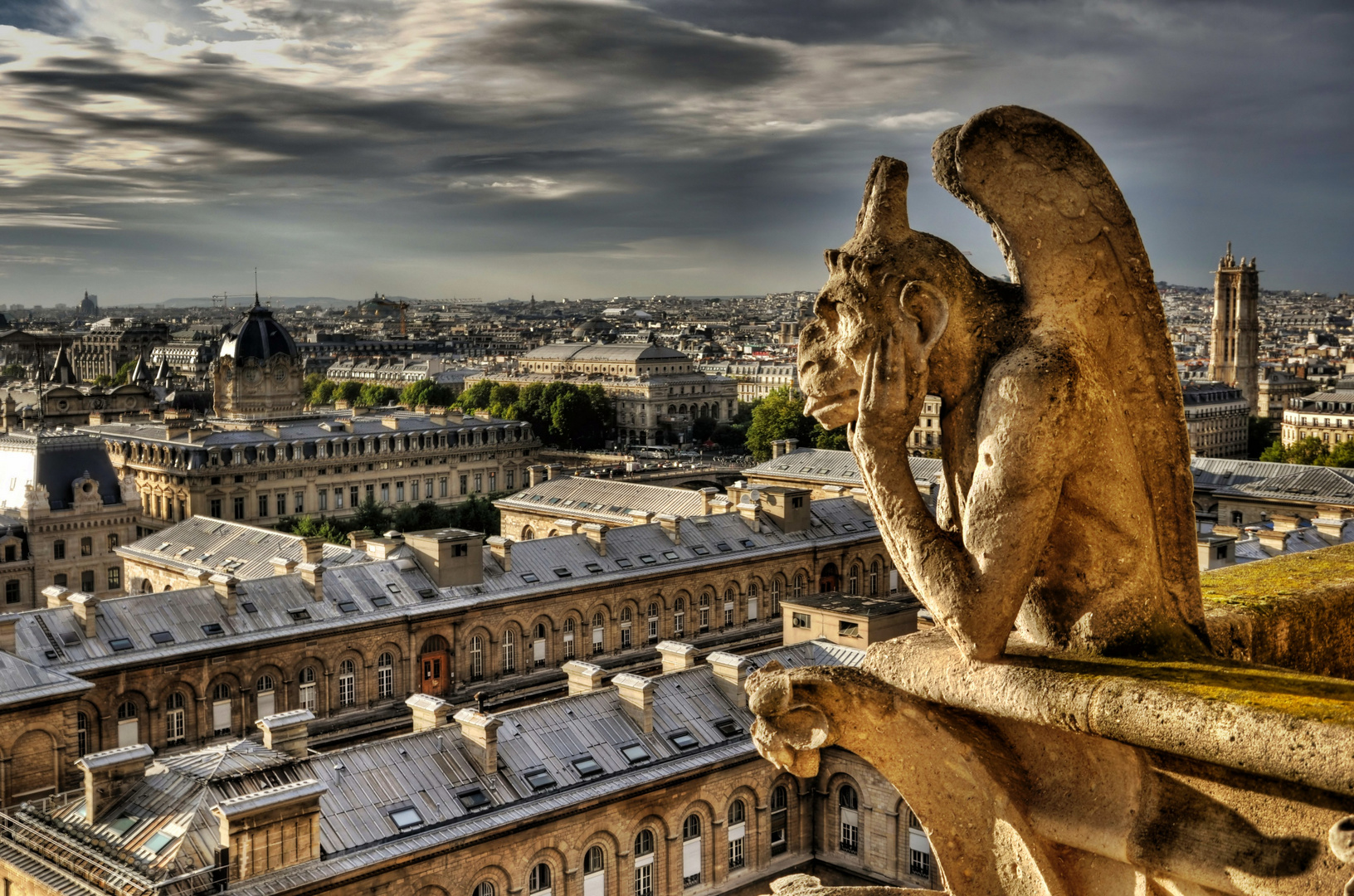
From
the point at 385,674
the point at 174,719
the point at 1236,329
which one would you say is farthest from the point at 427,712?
the point at 1236,329

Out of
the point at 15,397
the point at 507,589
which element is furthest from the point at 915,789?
the point at 15,397

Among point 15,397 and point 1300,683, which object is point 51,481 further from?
point 1300,683

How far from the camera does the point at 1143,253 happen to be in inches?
271

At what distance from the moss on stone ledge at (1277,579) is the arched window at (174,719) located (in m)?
39.0

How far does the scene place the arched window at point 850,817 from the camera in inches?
1464

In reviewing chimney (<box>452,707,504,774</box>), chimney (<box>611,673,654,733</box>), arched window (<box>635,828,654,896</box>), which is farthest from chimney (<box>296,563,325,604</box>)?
arched window (<box>635,828,654,896</box>)

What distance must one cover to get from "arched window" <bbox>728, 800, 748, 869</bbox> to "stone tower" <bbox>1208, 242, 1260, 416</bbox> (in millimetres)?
171360

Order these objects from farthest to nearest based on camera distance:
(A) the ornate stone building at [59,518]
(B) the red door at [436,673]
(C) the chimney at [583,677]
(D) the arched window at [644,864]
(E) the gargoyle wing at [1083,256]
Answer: (A) the ornate stone building at [59,518] → (B) the red door at [436,673] → (C) the chimney at [583,677] → (D) the arched window at [644,864] → (E) the gargoyle wing at [1083,256]

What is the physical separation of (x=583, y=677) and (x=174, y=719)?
1490 cm

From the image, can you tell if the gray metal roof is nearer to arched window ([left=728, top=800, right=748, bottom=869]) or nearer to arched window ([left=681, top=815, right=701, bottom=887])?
arched window ([left=728, top=800, right=748, bottom=869])

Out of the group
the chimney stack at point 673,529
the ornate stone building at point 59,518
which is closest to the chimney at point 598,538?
the chimney stack at point 673,529

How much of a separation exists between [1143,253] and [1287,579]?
10.6ft

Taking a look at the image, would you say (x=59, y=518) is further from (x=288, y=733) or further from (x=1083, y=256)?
(x=1083, y=256)

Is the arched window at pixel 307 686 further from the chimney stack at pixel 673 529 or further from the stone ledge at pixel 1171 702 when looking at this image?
the stone ledge at pixel 1171 702
